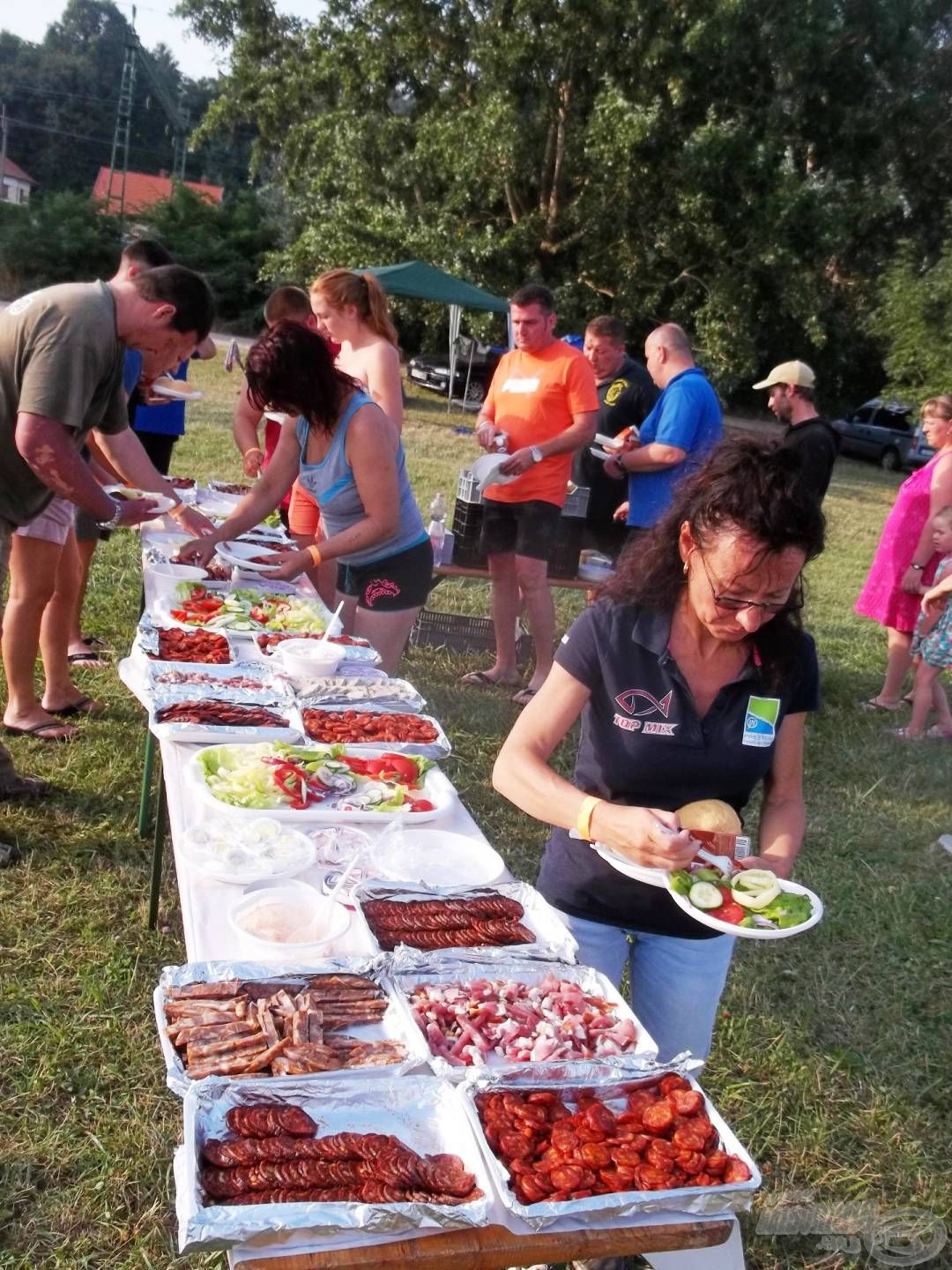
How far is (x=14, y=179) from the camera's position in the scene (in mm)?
49094

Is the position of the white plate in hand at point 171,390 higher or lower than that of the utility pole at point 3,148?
lower

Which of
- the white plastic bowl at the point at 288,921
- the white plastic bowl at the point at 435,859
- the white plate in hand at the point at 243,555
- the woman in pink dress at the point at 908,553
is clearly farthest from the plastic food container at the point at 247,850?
the woman in pink dress at the point at 908,553

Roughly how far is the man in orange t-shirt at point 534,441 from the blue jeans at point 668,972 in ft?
9.64

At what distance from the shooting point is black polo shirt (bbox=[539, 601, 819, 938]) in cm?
197

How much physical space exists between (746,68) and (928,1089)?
18.5 m

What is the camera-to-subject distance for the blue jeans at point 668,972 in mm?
2139

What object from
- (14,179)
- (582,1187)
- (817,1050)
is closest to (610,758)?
(582,1187)

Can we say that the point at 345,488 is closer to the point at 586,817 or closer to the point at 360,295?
the point at 360,295

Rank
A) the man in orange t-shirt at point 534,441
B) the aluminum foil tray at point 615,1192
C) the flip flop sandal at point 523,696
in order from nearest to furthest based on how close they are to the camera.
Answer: the aluminum foil tray at point 615,1192, the man in orange t-shirt at point 534,441, the flip flop sandal at point 523,696

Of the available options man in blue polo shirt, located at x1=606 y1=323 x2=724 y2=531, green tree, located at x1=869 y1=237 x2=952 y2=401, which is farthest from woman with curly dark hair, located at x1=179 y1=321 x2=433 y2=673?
green tree, located at x1=869 y1=237 x2=952 y2=401

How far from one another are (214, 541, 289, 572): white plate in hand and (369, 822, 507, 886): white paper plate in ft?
6.00

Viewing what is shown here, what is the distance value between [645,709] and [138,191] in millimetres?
43989

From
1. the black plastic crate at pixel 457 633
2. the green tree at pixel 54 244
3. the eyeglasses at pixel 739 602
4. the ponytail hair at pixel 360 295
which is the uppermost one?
the green tree at pixel 54 244

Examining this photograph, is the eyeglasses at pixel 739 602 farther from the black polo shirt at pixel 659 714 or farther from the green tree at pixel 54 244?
the green tree at pixel 54 244
